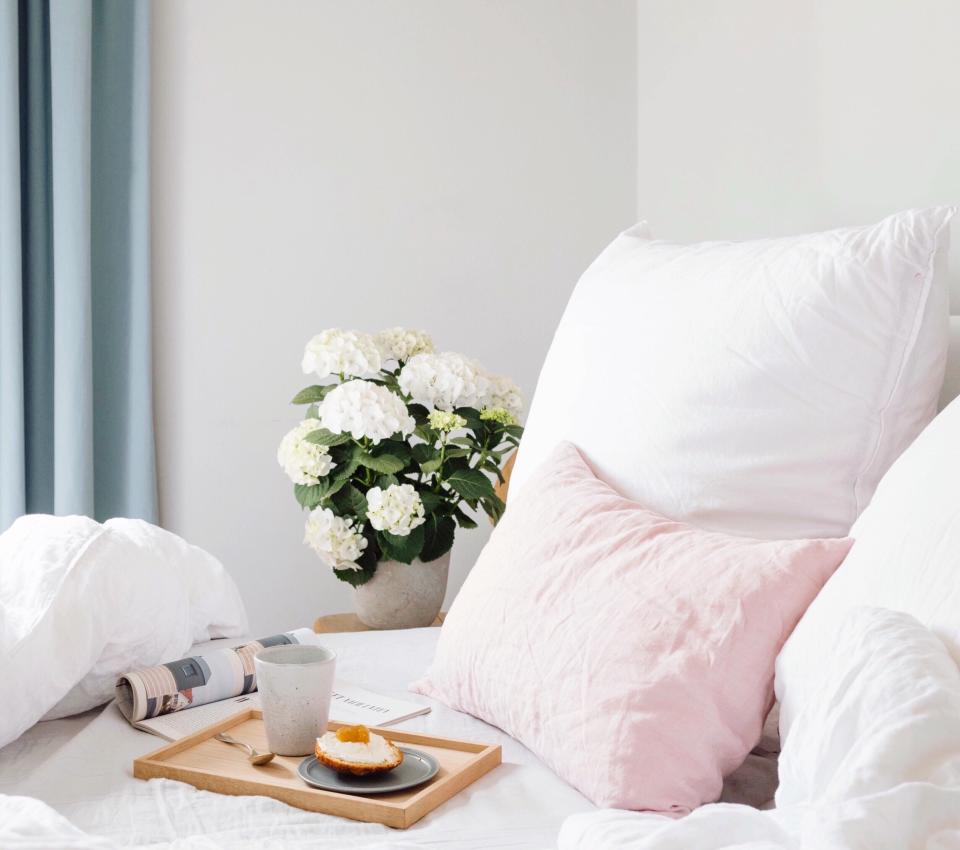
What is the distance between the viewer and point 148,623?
1165mm

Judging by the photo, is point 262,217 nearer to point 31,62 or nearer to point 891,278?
point 31,62

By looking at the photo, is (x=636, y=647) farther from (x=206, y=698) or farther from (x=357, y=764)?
(x=206, y=698)

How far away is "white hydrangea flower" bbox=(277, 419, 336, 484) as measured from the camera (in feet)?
5.37

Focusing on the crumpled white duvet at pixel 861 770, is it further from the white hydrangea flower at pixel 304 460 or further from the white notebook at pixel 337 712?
the white hydrangea flower at pixel 304 460

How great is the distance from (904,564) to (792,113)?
1065 millimetres

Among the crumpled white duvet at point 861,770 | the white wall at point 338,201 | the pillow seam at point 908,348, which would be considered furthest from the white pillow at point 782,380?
the white wall at point 338,201

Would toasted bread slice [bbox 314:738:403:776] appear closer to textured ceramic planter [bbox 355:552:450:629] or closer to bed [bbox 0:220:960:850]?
bed [bbox 0:220:960:850]

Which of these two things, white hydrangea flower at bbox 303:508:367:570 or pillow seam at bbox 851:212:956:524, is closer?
pillow seam at bbox 851:212:956:524

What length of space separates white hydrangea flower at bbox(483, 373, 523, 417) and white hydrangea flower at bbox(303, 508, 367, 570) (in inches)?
12.5

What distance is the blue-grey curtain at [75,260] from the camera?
2.05m

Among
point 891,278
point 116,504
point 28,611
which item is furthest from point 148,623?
point 116,504

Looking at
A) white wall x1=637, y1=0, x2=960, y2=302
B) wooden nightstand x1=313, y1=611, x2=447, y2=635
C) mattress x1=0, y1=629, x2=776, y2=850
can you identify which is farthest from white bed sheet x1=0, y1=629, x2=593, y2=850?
white wall x1=637, y1=0, x2=960, y2=302

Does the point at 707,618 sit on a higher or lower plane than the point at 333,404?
lower

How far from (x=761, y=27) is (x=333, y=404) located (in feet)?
3.11
